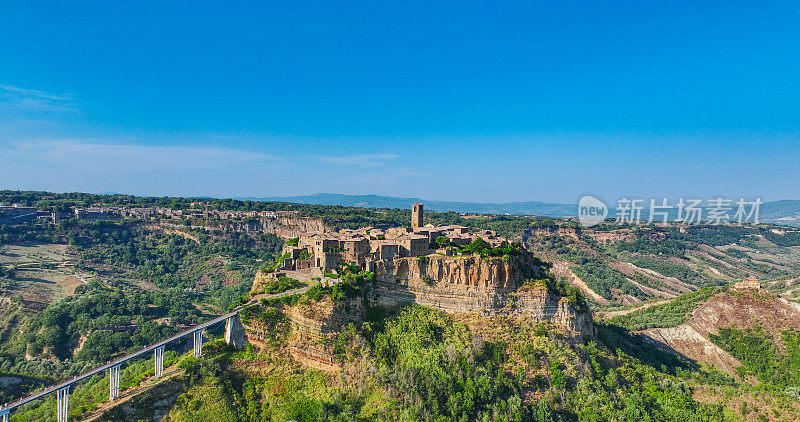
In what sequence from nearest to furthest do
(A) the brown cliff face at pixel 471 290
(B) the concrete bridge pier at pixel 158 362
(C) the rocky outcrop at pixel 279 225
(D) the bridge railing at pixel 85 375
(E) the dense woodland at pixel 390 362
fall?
(D) the bridge railing at pixel 85 375
(E) the dense woodland at pixel 390 362
(B) the concrete bridge pier at pixel 158 362
(A) the brown cliff face at pixel 471 290
(C) the rocky outcrop at pixel 279 225

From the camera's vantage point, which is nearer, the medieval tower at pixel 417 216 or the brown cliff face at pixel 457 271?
the brown cliff face at pixel 457 271

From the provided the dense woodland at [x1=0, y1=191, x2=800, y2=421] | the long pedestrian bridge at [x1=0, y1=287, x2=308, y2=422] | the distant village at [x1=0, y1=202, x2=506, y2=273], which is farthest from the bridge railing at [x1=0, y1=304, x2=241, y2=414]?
the distant village at [x1=0, y1=202, x2=506, y2=273]

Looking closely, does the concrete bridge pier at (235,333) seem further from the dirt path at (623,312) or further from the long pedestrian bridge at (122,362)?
the dirt path at (623,312)

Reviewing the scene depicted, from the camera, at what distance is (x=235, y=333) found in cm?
3859

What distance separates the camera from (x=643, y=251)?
132250mm

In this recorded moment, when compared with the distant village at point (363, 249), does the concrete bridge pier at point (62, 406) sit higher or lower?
lower

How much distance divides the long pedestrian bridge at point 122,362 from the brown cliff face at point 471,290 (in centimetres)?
931

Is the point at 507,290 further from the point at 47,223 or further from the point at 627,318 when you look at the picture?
the point at 47,223

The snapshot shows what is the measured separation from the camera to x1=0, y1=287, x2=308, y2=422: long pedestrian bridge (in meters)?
27.8

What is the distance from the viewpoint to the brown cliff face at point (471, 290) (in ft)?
128

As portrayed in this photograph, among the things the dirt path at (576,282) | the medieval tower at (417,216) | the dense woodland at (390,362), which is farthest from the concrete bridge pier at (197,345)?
the dirt path at (576,282)

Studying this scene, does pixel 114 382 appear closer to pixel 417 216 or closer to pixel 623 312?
pixel 417 216

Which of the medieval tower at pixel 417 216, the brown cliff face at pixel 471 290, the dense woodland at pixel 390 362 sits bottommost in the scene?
the dense woodland at pixel 390 362

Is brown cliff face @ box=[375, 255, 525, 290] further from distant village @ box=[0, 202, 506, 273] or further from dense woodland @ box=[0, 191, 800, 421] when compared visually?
dense woodland @ box=[0, 191, 800, 421]
